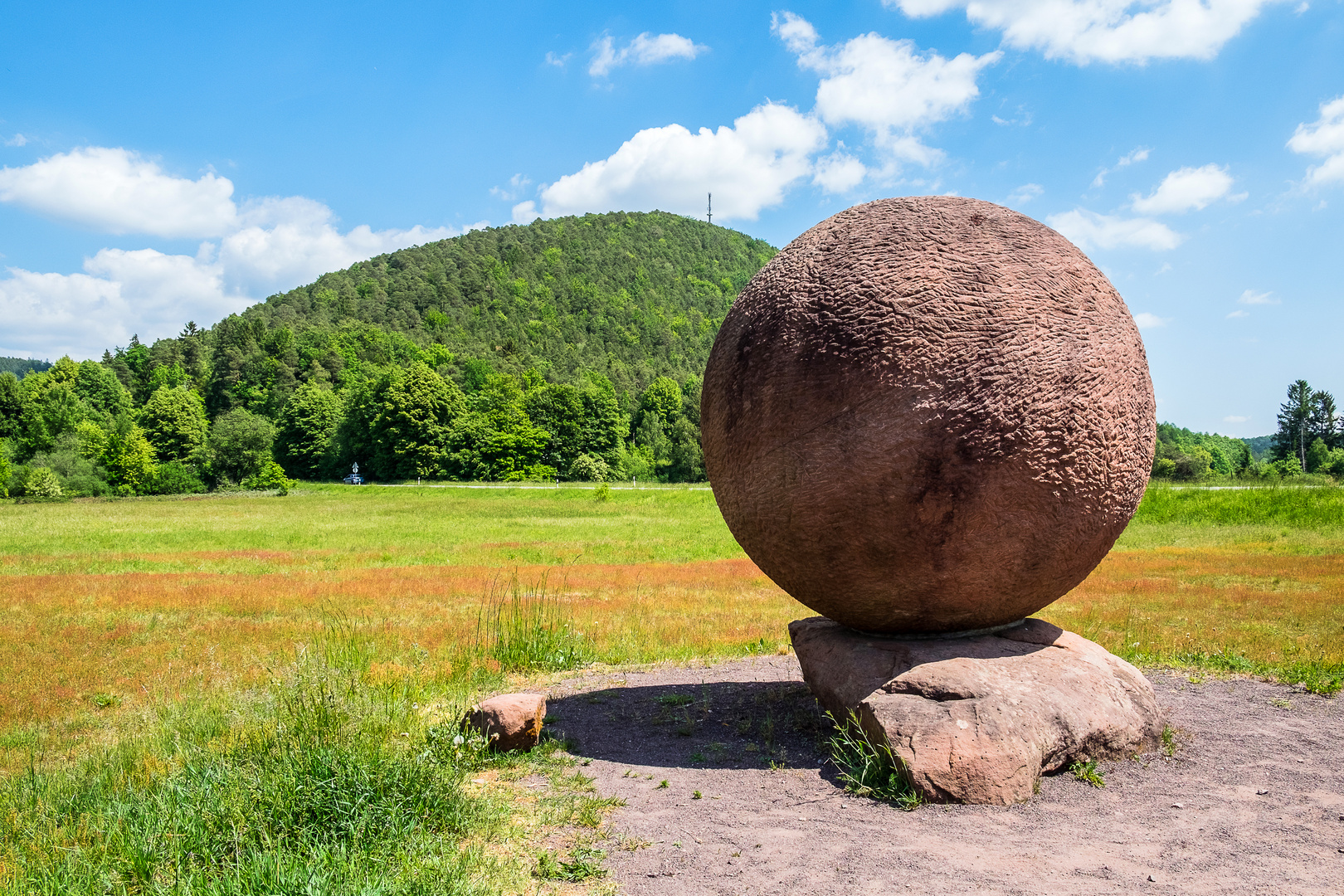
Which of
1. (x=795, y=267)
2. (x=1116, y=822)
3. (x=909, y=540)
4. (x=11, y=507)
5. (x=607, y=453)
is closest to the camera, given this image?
(x=1116, y=822)

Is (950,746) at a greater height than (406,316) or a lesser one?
lesser

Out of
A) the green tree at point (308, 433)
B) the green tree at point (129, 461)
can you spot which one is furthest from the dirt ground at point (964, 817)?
the green tree at point (308, 433)

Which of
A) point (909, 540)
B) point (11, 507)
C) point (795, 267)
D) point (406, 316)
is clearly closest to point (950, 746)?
point (909, 540)

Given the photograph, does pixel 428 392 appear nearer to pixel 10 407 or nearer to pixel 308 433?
pixel 308 433

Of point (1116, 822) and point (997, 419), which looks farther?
point (997, 419)

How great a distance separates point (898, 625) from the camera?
698cm

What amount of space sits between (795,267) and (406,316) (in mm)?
125996

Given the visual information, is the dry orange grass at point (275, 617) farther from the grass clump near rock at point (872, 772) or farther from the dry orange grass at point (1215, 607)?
the dry orange grass at point (1215, 607)

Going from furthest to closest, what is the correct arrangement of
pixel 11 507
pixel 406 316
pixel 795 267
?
pixel 406 316, pixel 11 507, pixel 795 267

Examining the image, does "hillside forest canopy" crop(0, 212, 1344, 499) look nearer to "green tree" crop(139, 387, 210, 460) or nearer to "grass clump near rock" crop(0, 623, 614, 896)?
"green tree" crop(139, 387, 210, 460)

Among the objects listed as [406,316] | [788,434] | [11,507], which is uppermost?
[406,316]

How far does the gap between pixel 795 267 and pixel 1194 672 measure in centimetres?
705

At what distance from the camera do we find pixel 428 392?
78.8 meters

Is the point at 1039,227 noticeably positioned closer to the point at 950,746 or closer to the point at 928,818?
A: the point at 950,746
